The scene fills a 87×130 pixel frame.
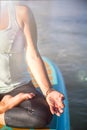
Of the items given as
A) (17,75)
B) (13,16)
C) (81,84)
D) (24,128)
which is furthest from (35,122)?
(81,84)

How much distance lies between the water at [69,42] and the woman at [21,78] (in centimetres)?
34

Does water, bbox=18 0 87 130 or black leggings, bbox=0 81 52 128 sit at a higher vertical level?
black leggings, bbox=0 81 52 128

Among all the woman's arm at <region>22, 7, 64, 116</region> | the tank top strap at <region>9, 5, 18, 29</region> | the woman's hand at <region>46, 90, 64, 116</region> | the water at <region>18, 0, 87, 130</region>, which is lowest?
the water at <region>18, 0, 87, 130</region>

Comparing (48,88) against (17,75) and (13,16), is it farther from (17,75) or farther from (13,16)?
(13,16)

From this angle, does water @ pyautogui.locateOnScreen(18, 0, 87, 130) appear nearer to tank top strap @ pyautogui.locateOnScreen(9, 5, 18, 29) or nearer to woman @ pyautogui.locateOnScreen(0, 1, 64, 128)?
woman @ pyautogui.locateOnScreen(0, 1, 64, 128)

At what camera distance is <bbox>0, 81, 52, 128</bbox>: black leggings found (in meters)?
1.08

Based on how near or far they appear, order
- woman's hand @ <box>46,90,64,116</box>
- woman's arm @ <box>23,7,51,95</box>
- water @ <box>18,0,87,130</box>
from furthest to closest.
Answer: water @ <box>18,0,87,130</box> < woman's arm @ <box>23,7,51,95</box> < woman's hand @ <box>46,90,64,116</box>

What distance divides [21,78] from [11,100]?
0.36 ft

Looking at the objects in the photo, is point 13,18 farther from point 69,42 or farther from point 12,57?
point 69,42

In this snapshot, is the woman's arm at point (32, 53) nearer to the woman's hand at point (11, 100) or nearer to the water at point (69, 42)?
the woman's hand at point (11, 100)

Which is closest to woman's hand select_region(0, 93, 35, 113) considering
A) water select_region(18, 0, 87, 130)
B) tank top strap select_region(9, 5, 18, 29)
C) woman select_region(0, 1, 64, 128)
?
woman select_region(0, 1, 64, 128)

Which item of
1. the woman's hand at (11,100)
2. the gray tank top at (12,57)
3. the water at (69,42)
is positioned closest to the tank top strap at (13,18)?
the gray tank top at (12,57)

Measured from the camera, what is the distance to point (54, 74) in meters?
1.53

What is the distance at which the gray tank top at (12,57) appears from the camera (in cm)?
113
